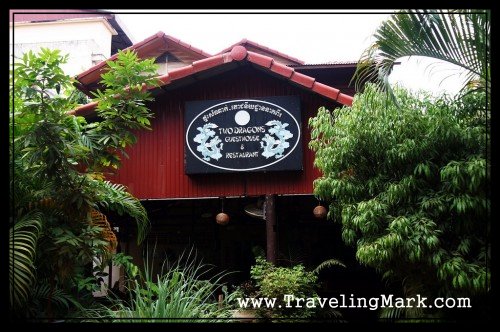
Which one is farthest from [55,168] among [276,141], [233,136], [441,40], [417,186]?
[441,40]

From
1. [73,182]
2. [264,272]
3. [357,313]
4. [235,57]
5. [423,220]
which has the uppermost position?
[235,57]

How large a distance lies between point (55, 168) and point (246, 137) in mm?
3014

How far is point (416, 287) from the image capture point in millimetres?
5371

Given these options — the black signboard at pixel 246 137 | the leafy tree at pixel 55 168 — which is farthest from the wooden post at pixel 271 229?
the leafy tree at pixel 55 168

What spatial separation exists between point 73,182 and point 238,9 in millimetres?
2782

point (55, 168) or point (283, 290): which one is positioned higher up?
point (55, 168)

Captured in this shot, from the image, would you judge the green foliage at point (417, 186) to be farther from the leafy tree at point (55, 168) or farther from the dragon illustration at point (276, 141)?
the leafy tree at point (55, 168)

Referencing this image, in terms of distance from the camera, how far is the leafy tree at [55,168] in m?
5.20

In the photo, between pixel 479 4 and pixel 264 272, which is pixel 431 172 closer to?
pixel 479 4

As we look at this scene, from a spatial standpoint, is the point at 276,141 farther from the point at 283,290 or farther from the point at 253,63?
the point at 283,290

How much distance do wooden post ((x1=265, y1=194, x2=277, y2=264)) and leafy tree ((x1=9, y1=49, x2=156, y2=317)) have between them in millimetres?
2469

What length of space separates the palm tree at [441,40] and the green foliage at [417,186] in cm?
50

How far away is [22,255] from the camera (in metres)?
→ 4.68

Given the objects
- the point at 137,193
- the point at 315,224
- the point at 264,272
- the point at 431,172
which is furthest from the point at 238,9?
the point at 315,224
